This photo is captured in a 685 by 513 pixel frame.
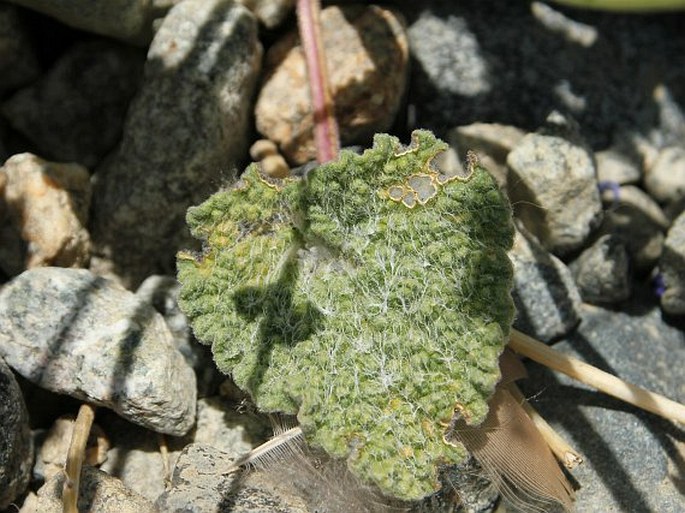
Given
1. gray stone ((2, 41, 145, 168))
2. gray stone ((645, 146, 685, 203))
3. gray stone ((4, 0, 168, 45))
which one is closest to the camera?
gray stone ((4, 0, 168, 45))

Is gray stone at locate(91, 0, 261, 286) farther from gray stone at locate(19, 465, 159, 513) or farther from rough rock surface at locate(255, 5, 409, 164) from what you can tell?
gray stone at locate(19, 465, 159, 513)

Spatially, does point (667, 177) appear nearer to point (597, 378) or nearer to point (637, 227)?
point (637, 227)

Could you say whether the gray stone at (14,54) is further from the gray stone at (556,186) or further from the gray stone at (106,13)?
the gray stone at (556,186)

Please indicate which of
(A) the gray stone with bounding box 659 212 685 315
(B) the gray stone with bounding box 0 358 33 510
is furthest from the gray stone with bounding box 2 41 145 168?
(A) the gray stone with bounding box 659 212 685 315

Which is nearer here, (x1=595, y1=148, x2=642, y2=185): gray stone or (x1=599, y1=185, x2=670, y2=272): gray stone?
(x1=599, y1=185, x2=670, y2=272): gray stone

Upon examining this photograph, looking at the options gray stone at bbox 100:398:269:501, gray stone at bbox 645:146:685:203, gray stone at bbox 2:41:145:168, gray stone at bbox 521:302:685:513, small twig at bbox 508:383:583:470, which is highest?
gray stone at bbox 2:41:145:168

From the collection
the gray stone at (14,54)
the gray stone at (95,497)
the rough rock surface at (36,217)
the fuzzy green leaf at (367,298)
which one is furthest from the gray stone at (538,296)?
the gray stone at (14,54)
